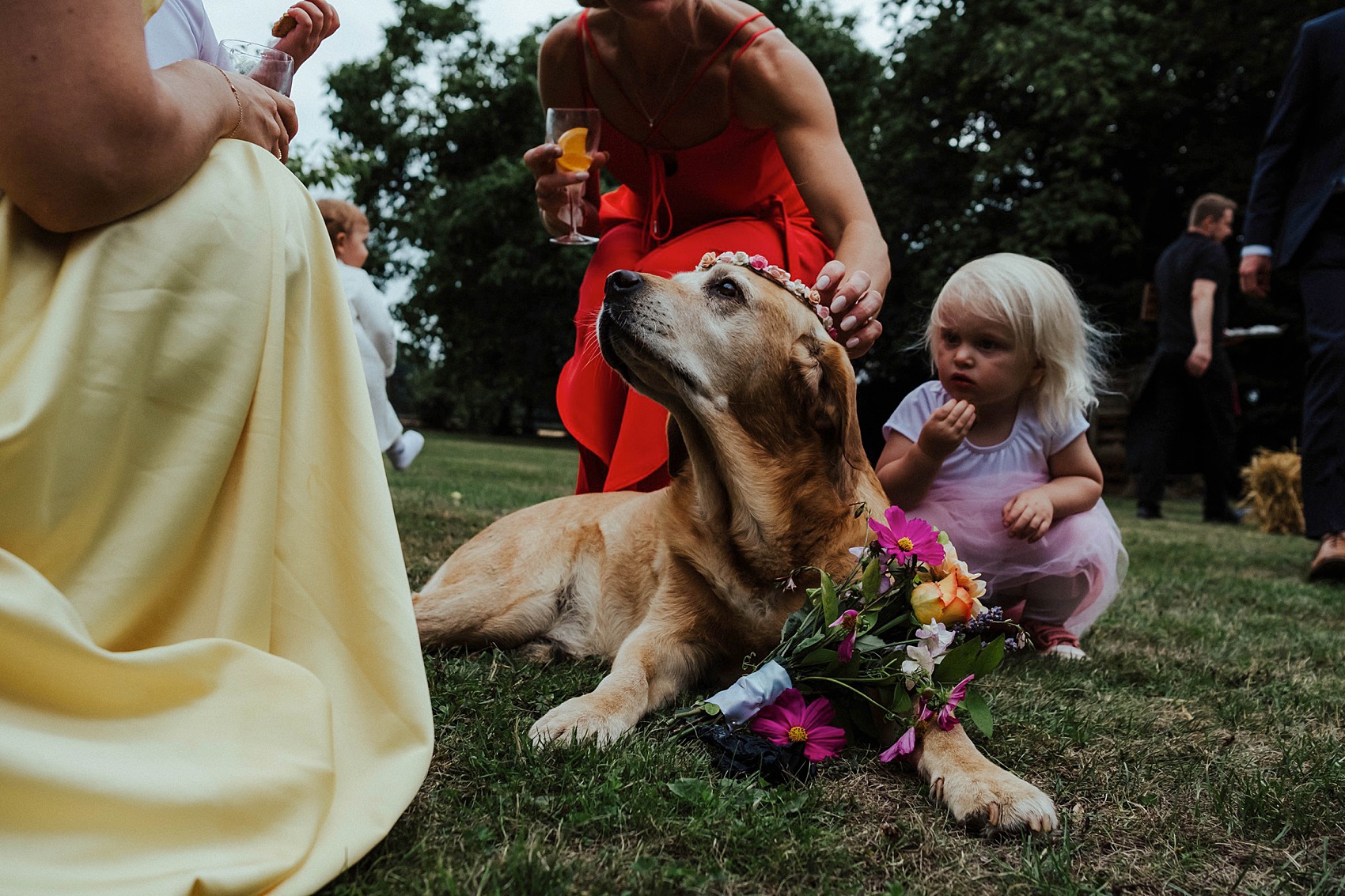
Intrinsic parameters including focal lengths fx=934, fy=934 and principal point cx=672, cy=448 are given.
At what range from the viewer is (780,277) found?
2936mm

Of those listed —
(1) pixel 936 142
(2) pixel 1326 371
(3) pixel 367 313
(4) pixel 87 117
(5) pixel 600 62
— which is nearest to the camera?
(4) pixel 87 117

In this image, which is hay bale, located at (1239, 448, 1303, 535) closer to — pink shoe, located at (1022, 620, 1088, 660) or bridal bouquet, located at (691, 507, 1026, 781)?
pink shoe, located at (1022, 620, 1088, 660)

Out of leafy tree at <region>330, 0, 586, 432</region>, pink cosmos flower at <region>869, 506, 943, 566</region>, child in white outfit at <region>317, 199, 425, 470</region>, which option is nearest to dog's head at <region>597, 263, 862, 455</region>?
pink cosmos flower at <region>869, 506, 943, 566</region>

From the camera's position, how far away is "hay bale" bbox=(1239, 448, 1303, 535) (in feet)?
37.9

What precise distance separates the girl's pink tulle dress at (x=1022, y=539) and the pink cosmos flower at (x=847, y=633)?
1437 mm

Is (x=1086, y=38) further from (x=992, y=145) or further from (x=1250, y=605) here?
(x=1250, y=605)

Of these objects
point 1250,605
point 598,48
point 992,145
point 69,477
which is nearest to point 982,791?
point 69,477

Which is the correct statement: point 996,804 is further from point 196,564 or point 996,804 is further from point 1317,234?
point 1317,234

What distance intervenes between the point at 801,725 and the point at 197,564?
4.21 ft

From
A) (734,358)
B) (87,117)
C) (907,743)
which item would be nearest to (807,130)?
(734,358)

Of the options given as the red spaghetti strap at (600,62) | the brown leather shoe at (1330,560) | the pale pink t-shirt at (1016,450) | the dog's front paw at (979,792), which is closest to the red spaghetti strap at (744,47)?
the red spaghetti strap at (600,62)

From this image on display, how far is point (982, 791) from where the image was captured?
184 cm

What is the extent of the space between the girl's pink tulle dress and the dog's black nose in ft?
4.96

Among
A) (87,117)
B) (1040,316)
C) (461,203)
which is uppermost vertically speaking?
(87,117)
